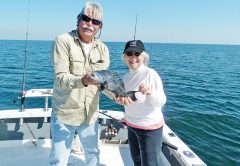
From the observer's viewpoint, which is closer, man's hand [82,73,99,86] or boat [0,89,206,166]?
man's hand [82,73,99,86]

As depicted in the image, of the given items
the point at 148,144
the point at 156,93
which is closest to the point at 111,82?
the point at 156,93

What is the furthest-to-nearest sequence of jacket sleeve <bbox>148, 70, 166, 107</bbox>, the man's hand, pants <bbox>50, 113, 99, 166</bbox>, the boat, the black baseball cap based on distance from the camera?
the boat
pants <bbox>50, 113, 99, 166</bbox>
the black baseball cap
jacket sleeve <bbox>148, 70, 166, 107</bbox>
the man's hand

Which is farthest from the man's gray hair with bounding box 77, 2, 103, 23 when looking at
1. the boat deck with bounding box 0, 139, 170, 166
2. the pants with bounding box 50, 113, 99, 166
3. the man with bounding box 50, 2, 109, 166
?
the boat deck with bounding box 0, 139, 170, 166

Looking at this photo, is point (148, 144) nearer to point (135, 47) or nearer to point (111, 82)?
point (111, 82)

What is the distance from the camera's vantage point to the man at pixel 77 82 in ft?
9.62

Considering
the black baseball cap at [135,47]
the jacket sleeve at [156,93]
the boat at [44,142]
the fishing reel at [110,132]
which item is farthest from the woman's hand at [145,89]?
the fishing reel at [110,132]

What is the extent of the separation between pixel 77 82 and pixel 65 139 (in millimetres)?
945

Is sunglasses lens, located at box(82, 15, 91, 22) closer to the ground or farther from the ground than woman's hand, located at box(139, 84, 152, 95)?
farther from the ground

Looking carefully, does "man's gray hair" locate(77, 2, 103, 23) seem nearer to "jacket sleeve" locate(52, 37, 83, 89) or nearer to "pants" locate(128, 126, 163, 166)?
"jacket sleeve" locate(52, 37, 83, 89)

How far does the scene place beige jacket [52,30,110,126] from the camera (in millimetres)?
2922

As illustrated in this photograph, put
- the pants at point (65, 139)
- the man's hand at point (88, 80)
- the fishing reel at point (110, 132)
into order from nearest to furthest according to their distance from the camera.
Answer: the man's hand at point (88, 80) → the pants at point (65, 139) → the fishing reel at point (110, 132)

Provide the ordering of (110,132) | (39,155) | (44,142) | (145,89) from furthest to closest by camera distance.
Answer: (110,132) → (44,142) → (39,155) → (145,89)

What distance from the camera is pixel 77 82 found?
281cm

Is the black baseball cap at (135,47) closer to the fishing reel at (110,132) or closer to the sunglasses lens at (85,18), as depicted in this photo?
the sunglasses lens at (85,18)
